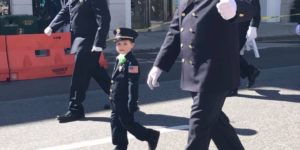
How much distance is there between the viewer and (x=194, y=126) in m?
3.80

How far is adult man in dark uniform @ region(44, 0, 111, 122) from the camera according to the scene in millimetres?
6184

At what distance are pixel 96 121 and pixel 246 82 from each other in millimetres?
3329

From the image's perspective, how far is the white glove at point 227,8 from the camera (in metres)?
3.40

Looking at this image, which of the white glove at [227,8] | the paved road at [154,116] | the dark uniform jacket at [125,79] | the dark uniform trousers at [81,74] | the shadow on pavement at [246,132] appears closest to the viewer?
the white glove at [227,8]

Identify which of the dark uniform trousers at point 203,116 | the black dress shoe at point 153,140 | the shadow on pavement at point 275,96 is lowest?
the shadow on pavement at point 275,96

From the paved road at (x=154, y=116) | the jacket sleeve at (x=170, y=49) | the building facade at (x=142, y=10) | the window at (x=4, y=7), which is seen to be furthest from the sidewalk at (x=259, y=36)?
the jacket sleeve at (x=170, y=49)

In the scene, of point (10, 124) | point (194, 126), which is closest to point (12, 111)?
point (10, 124)

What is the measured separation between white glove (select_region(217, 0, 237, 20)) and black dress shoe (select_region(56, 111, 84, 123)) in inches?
138

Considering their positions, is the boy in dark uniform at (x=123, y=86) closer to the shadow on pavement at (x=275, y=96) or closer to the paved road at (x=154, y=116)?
the paved road at (x=154, y=116)

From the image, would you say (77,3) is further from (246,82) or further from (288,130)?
(246,82)

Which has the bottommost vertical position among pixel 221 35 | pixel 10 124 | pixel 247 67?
pixel 10 124

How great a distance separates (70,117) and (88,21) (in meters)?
1.19

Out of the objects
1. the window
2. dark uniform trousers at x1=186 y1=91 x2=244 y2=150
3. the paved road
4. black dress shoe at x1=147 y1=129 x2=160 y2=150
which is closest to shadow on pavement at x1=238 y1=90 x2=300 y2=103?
the paved road

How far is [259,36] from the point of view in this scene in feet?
55.9
